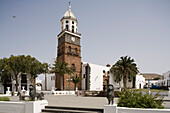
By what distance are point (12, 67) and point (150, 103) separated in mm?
30760

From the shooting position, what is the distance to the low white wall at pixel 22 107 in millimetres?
9062

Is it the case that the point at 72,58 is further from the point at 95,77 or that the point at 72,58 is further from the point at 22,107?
the point at 22,107

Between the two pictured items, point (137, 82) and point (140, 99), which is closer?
point (140, 99)

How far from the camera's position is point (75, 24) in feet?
131

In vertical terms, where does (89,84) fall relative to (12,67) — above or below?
below

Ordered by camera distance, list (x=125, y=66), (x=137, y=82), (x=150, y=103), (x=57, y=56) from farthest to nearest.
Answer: (x=137, y=82), (x=57, y=56), (x=125, y=66), (x=150, y=103)

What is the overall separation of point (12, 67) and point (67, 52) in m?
12.4

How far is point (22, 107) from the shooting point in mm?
9344

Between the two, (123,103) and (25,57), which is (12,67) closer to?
(25,57)

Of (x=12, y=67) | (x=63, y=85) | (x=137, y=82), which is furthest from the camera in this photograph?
(x=137, y=82)

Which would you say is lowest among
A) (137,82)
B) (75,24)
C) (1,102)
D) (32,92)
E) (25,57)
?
(137,82)

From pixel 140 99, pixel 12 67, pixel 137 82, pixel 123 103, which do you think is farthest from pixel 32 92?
pixel 137 82

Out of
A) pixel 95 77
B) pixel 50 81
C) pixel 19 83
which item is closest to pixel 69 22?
pixel 95 77

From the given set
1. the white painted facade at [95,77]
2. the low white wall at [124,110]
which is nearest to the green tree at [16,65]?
the white painted facade at [95,77]
